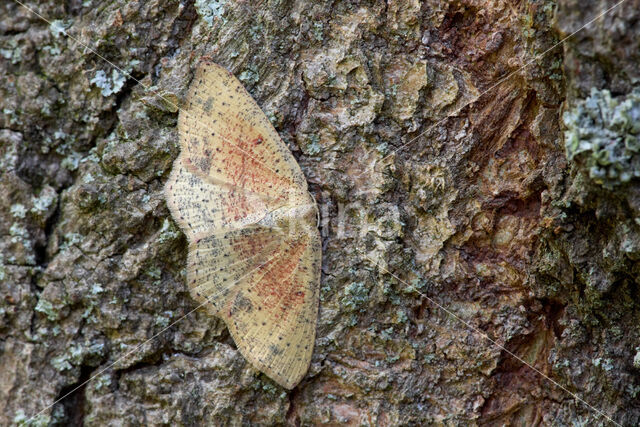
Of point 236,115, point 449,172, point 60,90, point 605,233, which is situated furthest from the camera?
point 60,90

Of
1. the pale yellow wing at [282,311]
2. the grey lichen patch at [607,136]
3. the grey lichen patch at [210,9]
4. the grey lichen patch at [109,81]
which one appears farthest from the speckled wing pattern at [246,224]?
the grey lichen patch at [607,136]

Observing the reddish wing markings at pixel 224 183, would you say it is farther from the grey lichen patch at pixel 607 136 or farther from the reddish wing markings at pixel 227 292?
the grey lichen patch at pixel 607 136

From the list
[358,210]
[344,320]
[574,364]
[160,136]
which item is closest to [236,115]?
[160,136]

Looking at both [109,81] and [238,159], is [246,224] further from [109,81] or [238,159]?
[109,81]

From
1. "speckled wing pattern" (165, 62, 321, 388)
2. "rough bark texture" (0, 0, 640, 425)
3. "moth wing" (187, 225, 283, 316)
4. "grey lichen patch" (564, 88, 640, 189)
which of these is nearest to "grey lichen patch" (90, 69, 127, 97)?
"rough bark texture" (0, 0, 640, 425)

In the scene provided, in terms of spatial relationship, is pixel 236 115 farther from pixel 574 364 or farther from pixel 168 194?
pixel 574 364

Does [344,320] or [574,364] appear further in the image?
[344,320]

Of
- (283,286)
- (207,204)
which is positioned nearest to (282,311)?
(283,286)
